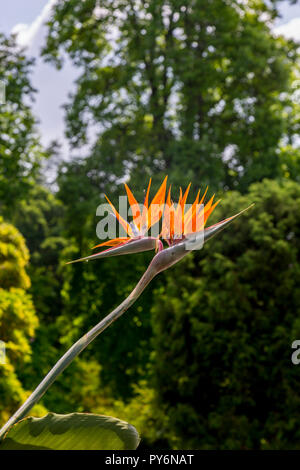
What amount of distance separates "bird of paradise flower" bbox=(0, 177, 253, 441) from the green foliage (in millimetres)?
5001

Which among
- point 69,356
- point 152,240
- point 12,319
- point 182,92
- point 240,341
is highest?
point 182,92

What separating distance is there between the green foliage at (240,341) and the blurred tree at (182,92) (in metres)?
5.02

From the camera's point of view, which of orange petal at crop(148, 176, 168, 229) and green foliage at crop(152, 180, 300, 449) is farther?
green foliage at crop(152, 180, 300, 449)

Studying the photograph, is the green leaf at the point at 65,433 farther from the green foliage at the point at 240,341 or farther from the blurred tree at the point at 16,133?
the blurred tree at the point at 16,133

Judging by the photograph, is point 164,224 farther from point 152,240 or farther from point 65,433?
point 65,433

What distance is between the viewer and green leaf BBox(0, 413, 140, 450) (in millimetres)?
1161

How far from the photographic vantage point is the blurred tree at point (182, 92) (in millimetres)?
11773

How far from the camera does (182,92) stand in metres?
12.3

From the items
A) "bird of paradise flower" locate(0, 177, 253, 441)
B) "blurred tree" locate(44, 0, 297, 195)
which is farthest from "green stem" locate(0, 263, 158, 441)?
"blurred tree" locate(44, 0, 297, 195)

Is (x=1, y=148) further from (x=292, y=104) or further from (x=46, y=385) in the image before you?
(x=46, y=385)

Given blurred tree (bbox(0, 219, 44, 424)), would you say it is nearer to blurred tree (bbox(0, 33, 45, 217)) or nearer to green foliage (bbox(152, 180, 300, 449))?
green foliage (bbox(152, 180, 300, 449))

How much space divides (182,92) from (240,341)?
764 cm

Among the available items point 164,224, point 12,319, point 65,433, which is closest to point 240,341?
point 12,319
